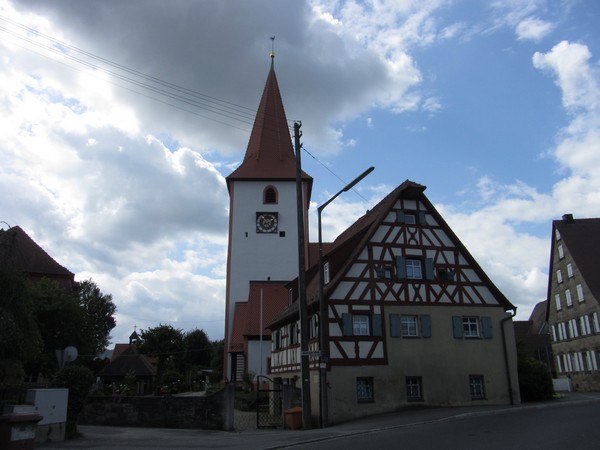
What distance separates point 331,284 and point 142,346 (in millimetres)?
56993

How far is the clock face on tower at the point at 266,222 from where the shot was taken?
1801 inches

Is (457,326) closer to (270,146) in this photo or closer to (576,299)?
(576,299)

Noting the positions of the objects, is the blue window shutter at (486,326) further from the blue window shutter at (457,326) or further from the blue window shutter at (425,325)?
the blue window shutter at (425,325)

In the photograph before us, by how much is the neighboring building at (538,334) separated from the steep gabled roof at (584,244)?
2258 cm

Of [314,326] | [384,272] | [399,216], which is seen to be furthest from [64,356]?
[399,216]

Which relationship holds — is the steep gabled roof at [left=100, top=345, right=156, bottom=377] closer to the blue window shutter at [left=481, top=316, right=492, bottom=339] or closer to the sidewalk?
the sidewalk

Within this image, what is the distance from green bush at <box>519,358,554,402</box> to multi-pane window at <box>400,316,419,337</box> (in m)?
6.56

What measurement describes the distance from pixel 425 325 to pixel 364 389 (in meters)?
4.17

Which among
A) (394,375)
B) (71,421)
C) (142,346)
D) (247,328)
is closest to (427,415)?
(394,375)

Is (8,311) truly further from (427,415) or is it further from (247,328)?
(247,328)

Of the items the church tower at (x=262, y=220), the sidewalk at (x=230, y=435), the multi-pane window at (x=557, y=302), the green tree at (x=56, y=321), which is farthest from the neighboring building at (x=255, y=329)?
the multi-pane window at (x=557, y=302)

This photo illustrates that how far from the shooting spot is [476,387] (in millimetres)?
24531

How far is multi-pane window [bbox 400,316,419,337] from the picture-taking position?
24.0 meters

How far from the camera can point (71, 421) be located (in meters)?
15.8
